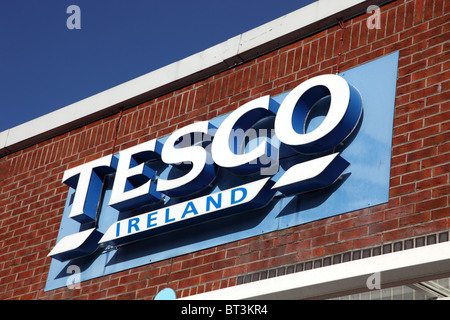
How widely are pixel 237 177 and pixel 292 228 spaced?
95 cm

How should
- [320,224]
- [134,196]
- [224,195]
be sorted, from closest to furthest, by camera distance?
1. [320,224]
2. [224,195]
3. [134,196]

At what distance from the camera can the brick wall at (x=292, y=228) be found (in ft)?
23.8

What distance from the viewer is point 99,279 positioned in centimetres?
916

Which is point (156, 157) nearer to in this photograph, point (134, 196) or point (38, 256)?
point (134, 196)

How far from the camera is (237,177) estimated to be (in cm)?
855

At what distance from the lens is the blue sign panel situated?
7.76 metres

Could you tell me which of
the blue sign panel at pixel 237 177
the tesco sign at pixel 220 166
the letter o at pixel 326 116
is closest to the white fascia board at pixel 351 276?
the blue sign panel at pixel 237 177

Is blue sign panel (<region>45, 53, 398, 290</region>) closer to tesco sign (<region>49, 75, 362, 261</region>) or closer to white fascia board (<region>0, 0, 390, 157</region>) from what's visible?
tesco sign (<region>49, 75, 362, 261</region>)

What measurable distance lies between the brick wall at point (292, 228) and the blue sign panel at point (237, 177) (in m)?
0.13

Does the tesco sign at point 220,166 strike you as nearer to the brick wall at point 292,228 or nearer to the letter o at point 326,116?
the letter o at point 326,116

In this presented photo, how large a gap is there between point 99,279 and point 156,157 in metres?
1.42

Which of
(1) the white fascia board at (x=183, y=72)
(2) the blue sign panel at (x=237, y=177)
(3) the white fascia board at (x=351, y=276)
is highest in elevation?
(1) the white fascia board at (x=183, y=72)

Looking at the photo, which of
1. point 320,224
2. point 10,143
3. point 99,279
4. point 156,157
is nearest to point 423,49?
point 320,224

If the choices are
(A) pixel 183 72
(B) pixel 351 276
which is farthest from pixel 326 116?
(A) pixel 183 72
